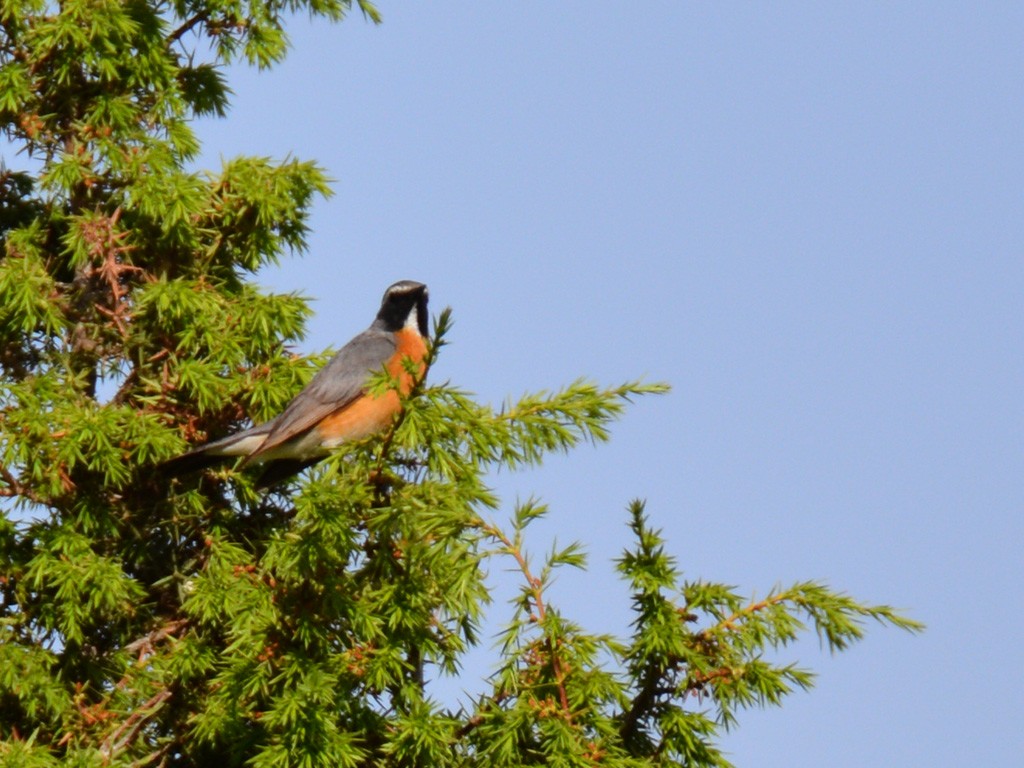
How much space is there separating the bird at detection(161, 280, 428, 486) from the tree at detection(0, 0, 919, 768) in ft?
0.35

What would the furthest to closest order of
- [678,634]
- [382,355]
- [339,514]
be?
[382,355] → [339,514] → [678,634]

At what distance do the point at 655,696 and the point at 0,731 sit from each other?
2.37 metres

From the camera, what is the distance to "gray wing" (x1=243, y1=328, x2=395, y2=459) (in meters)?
5.45

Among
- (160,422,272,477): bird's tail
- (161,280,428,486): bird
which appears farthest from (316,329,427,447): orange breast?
(160,422,272,477): bird's tail

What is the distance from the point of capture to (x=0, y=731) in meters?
4.69

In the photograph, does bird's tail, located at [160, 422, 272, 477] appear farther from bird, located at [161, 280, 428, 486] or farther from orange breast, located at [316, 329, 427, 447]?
orange breast, located at [316, 329, 427, 447]

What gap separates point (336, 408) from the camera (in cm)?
595

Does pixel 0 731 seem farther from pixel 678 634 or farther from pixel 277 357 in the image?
pixel 678 634

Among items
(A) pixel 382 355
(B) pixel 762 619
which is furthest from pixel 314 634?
(A) pixel 382 355

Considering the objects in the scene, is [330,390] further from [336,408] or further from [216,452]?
[216,452]

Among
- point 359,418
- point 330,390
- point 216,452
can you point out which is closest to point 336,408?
point 330,390

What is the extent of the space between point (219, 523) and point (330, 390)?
0.89 metres

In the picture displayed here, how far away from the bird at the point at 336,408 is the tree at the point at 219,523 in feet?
0.35

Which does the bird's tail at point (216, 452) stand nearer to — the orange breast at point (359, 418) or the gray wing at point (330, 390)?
the gray wing at point (330, 390)
